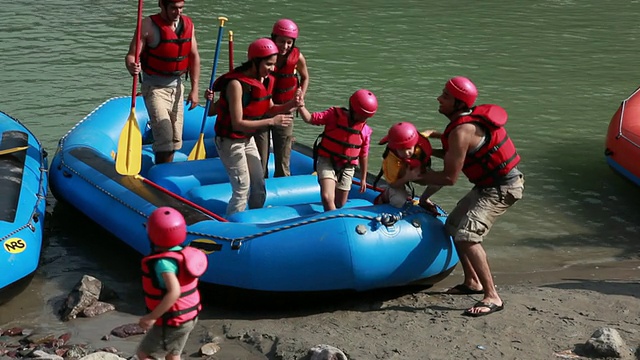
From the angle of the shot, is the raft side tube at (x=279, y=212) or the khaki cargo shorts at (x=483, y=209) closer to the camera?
the khaki cargo shorts at (x=483, y=209)

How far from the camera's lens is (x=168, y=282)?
412 centimetres

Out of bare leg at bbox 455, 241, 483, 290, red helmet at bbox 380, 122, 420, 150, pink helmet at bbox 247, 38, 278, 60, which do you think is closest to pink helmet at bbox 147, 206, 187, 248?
red helmet at bbox 380, 122, 420, 150

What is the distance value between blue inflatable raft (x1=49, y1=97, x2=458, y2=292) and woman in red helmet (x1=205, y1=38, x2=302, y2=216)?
22 cm

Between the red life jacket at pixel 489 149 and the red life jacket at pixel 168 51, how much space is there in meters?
2.30

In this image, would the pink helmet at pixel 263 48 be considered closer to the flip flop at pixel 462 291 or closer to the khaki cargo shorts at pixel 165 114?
the khaki cargo shorts at pixel 165 114

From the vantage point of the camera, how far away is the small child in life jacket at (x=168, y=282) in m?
4.12

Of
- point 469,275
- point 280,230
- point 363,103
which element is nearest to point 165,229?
point 280,230

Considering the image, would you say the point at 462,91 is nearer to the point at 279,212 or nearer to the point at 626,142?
the point at 279,212

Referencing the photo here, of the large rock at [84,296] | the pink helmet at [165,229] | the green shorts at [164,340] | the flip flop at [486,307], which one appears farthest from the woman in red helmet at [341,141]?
the green shorts at [164,340]

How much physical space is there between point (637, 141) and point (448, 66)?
4.36m

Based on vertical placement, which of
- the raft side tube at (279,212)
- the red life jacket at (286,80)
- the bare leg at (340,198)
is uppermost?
the red life jacket at (286,80)

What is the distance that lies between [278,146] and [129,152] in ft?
3.49

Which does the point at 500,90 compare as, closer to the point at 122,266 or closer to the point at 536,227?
the point at 536,227

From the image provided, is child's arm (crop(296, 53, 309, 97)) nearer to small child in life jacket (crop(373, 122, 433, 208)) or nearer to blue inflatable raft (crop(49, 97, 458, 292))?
blue inflatable raft (crop(49, 97, 458, 292))
